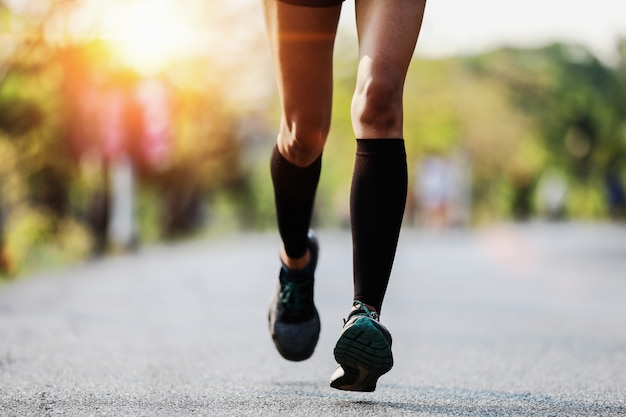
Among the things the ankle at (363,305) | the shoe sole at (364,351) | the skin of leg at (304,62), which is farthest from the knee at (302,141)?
the shoe sole at (364,351)

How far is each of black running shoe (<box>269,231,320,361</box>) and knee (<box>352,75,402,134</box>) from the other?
2.30 ft

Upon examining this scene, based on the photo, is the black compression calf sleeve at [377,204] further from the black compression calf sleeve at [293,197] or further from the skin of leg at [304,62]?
the black compression calf sleeve at [293,197]

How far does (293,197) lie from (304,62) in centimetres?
54

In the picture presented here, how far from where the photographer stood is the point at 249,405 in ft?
9.12

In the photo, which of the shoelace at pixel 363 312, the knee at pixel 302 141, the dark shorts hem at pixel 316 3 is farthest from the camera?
the knee at pixel 302 141

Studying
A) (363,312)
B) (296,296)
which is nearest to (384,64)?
(363,312)

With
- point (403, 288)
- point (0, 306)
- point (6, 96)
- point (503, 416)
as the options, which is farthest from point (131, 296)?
point (6, 96)

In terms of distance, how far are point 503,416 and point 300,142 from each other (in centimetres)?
103

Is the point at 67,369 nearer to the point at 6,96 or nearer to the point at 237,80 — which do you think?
the point at 6,96

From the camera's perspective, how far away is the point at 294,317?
3.34 meters

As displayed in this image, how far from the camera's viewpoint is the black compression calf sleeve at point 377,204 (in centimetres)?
286

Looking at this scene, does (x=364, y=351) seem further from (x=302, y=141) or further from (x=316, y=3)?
(x=316, y=3)

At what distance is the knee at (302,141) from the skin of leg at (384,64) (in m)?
0.32

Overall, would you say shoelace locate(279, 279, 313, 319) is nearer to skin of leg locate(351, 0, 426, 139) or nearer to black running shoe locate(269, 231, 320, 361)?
black running shoe locate(269, 231, 320, 361)
